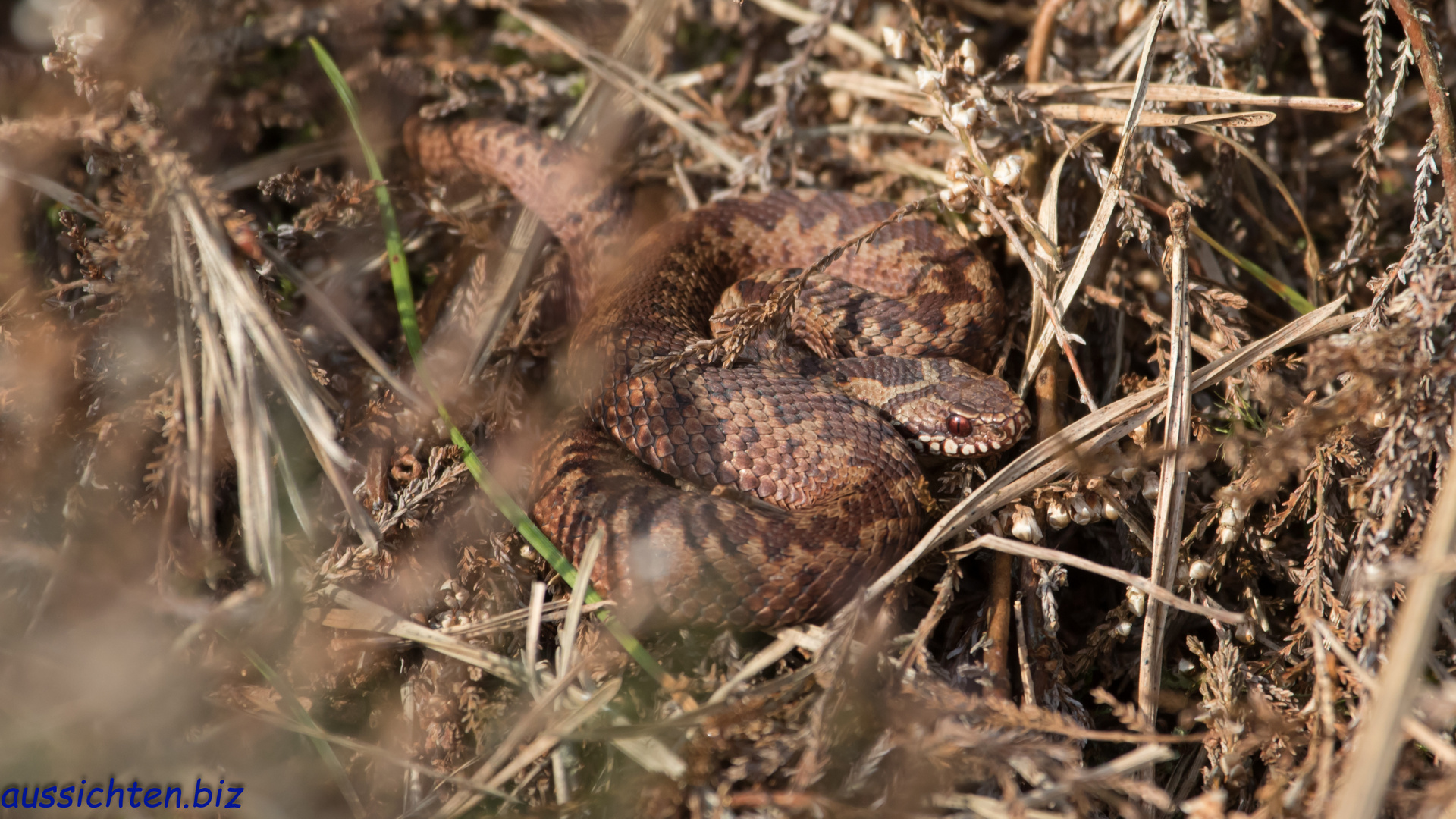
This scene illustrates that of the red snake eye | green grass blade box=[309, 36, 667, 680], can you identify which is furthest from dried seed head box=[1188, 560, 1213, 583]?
green grass blade box=[309, 36, 667, 680]

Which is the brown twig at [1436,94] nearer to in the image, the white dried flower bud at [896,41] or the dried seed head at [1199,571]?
the dried seed head at [1199,571]

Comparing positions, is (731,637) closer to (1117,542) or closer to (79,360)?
(1117,542)

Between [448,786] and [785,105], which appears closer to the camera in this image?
[448,786]

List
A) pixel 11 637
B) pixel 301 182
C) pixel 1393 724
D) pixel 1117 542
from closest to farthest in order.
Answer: pixel 1393 724, pixel 11 637, pixel 1117 542, pixel 301 182

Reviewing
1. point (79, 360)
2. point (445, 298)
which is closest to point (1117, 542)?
point (445, 298)

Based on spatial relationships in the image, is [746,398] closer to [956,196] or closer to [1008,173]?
[956,196]

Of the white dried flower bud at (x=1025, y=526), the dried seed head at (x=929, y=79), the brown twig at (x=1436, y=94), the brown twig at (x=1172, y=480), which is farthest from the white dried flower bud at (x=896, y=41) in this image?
the white dried flower bud at (x=1025, y=526)

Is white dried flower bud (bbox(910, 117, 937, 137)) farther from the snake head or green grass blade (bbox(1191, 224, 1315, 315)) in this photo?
green grass blade (bbox(1191, 224, 1315, 315))
